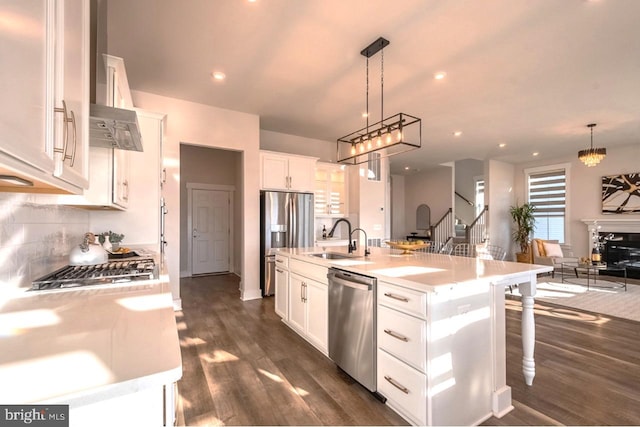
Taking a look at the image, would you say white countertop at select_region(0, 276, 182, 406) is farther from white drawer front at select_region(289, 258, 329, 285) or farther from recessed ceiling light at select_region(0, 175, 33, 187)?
white drawer front at select_region(289, 258, 329, 285)

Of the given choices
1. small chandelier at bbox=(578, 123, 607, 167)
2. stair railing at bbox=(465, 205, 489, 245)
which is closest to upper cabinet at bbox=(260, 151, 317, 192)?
small chandelier at bbox=(578, 123, 607, 167)

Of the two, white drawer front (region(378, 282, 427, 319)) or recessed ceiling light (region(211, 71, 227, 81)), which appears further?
recessed ceiling light (region(211, 71, 227, 81))

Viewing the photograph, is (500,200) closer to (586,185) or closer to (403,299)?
(586,185)

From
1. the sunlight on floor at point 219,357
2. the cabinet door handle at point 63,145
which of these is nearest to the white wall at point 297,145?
the sunlight on floor at point 219,357

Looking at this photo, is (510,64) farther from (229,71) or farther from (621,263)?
(621,263)

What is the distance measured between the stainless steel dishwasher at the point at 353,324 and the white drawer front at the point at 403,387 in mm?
83

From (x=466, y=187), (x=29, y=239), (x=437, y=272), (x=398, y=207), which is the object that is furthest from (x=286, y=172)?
(x=466, y=187)

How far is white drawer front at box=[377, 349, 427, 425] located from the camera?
62.9 inches

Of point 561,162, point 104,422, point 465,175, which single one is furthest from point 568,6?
point 465,175

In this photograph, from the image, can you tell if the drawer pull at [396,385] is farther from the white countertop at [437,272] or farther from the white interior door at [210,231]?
the white interior door at [210,231]

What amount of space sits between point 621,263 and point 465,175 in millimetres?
4541

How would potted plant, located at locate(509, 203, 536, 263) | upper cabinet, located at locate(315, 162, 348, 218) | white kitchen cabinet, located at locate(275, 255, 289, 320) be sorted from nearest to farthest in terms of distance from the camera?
white kitchen cabinet, located at locate(275, 255, 289, 320), upper cabinet, located at locate(315, 162, 348, 218), potted plant, located at locate(509, 203, 536, 263)

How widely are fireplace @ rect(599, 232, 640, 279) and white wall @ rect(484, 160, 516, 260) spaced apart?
1.94m

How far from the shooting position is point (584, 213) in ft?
22.5
